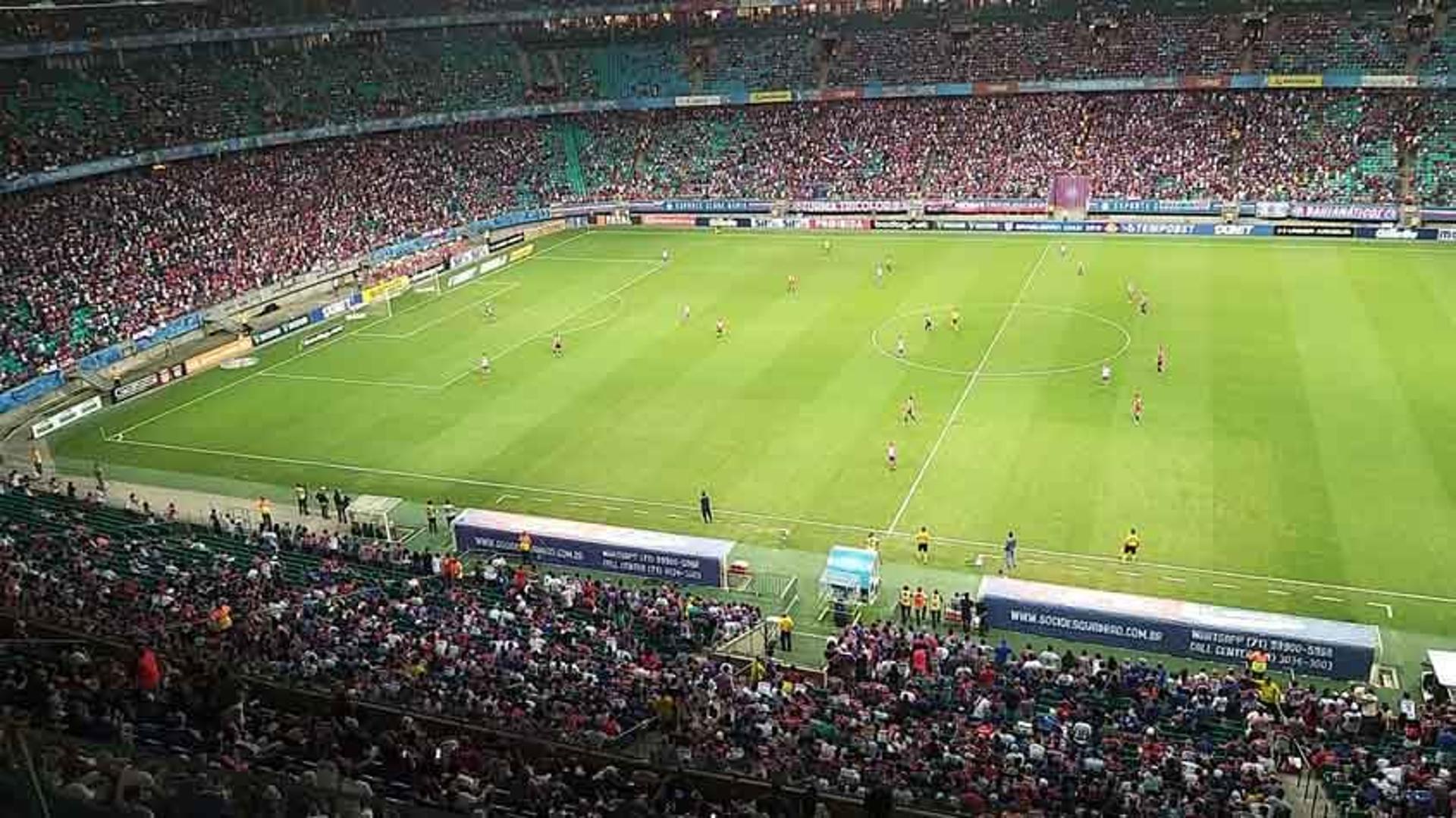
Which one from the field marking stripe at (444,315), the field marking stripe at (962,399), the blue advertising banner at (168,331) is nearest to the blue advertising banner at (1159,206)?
the field marking stripe at (962,399)

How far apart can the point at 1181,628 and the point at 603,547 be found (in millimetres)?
14400

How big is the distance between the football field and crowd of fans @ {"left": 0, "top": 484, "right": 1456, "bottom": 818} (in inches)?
248

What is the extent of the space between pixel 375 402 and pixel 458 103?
131 ft

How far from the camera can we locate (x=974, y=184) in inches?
2830

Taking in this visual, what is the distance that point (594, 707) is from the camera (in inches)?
771

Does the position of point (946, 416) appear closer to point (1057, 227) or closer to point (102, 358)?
point (1057, 227)

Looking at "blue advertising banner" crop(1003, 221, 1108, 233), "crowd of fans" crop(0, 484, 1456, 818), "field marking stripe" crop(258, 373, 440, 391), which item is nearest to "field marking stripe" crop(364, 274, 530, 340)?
"field marking stripe" crop(258, 373, 440, 391)

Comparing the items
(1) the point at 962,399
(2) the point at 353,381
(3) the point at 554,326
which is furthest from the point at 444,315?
(1) the point at 962,399

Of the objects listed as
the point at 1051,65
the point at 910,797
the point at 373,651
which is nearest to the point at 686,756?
the point at 910,797

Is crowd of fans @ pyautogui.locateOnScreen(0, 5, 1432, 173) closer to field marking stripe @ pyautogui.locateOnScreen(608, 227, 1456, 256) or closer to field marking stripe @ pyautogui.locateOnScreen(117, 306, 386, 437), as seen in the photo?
field marking stripe @ pyautogui.locateOnScreen(608, 227, 1456, 256)

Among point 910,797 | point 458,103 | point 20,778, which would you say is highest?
point 458,103

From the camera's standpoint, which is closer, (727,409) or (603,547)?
(603,547)

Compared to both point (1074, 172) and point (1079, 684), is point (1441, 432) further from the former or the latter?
point (1074, 172)

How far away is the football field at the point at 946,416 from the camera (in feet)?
103
